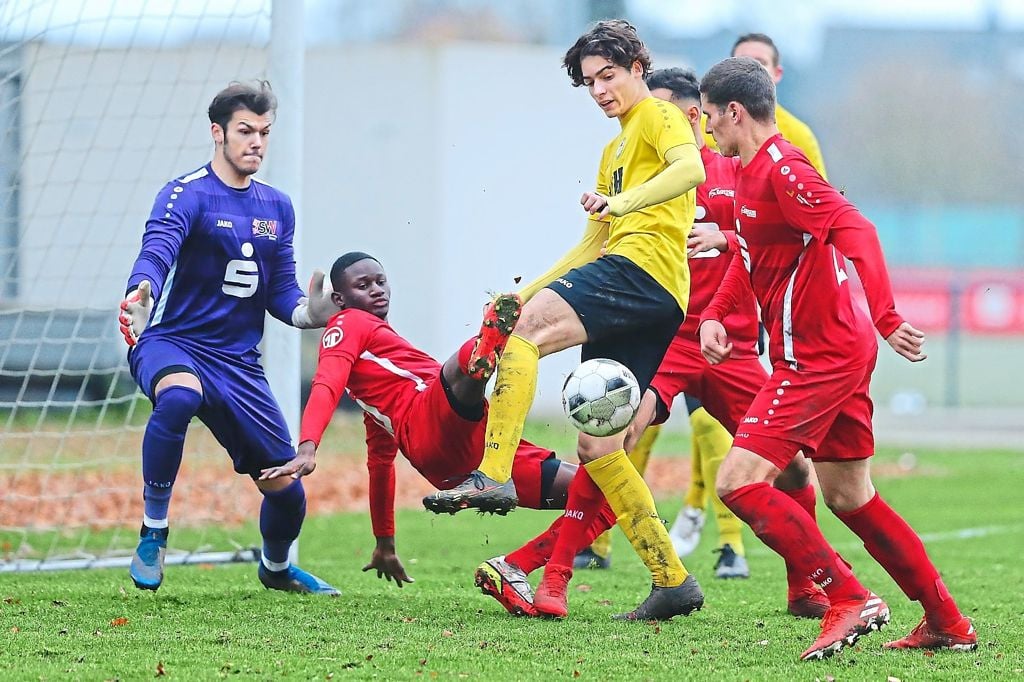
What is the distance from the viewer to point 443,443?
223 inches

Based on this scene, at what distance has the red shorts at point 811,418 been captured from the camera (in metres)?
4.87

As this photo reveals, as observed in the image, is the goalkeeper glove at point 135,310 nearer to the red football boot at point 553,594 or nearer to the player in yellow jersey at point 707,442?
the red football boot at point 553,594

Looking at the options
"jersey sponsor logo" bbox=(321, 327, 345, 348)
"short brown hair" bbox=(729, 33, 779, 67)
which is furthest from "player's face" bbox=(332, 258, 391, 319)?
"short brown hair" bbox=(729, 33, 779, 67)

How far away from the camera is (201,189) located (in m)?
6.13

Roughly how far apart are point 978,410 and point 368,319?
26.5 meters

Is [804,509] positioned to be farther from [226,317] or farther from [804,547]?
[226,317]

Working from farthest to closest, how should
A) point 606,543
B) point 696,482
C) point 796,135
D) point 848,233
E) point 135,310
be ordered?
point 696,482 → point 606,543 → point 796,135 → point 135,310 → point 848,233

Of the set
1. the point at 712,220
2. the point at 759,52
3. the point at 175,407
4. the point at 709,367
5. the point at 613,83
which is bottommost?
the point at 175,407

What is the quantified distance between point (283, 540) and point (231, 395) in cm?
80

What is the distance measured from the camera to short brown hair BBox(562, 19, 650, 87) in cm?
537

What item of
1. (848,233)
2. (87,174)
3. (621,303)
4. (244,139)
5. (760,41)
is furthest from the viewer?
(87,174)

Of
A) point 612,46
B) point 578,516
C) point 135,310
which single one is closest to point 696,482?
point 578,516

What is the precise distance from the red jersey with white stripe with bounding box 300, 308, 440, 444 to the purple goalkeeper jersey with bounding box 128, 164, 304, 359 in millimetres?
506

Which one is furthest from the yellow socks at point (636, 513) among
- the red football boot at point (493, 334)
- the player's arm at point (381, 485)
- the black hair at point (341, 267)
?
the black hair at point (341, 267)
